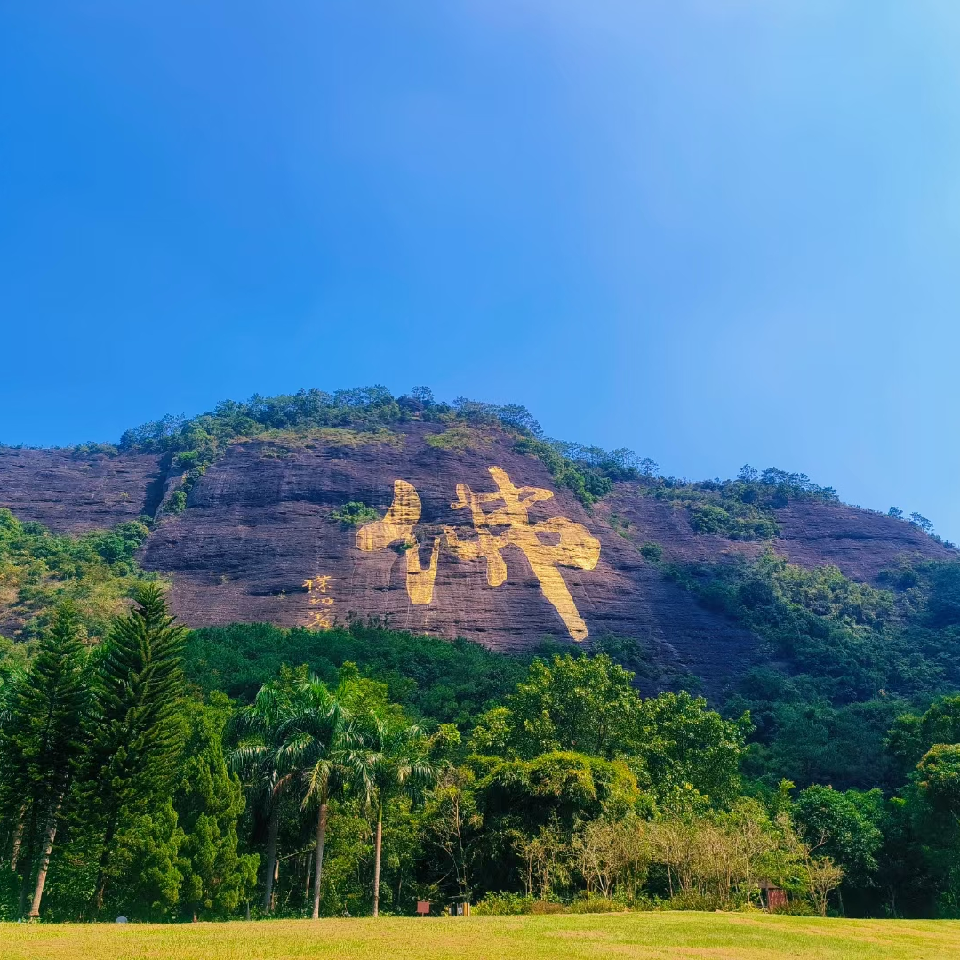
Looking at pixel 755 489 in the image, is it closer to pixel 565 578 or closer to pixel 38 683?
pixel 565 578

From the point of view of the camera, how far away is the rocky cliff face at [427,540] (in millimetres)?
51406

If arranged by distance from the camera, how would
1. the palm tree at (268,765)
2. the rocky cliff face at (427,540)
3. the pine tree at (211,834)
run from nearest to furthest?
the pine tree at (211,834) → the palm tree at (268,765) → the rocky cliff face at (427,540)

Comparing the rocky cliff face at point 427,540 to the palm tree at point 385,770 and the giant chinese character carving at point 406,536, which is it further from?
the palm tree at point 385,770

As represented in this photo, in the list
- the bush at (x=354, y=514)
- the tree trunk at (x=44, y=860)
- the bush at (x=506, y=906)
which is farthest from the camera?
the bush at (x=354, y=514)

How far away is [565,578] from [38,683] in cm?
4182

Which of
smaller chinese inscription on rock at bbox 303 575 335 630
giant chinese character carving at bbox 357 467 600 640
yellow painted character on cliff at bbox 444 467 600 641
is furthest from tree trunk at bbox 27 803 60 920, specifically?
yellow painted character on cliff at bbox 444 467 600 641

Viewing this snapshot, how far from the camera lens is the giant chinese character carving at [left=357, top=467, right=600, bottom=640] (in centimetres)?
5412

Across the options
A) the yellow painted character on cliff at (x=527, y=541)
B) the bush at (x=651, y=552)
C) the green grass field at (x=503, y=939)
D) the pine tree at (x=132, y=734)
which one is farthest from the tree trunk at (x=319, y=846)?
the bush at (x=651, y=552)

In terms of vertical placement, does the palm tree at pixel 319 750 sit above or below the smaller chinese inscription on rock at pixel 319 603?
below

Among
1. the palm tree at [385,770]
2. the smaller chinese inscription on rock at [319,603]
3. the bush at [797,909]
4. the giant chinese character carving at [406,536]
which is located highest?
the giant chinese character carving at [406,536]

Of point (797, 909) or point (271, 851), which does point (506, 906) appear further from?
point (797, 909)

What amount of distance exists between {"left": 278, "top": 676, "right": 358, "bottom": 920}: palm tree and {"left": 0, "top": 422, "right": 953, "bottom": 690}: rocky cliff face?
104 ft

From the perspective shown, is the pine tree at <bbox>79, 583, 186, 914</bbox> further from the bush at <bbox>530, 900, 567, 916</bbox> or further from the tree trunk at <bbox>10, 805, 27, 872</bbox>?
the bush at <bbox>530, 900, 567, 916</bbox>

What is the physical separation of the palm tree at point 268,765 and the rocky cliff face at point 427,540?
31035 mm
